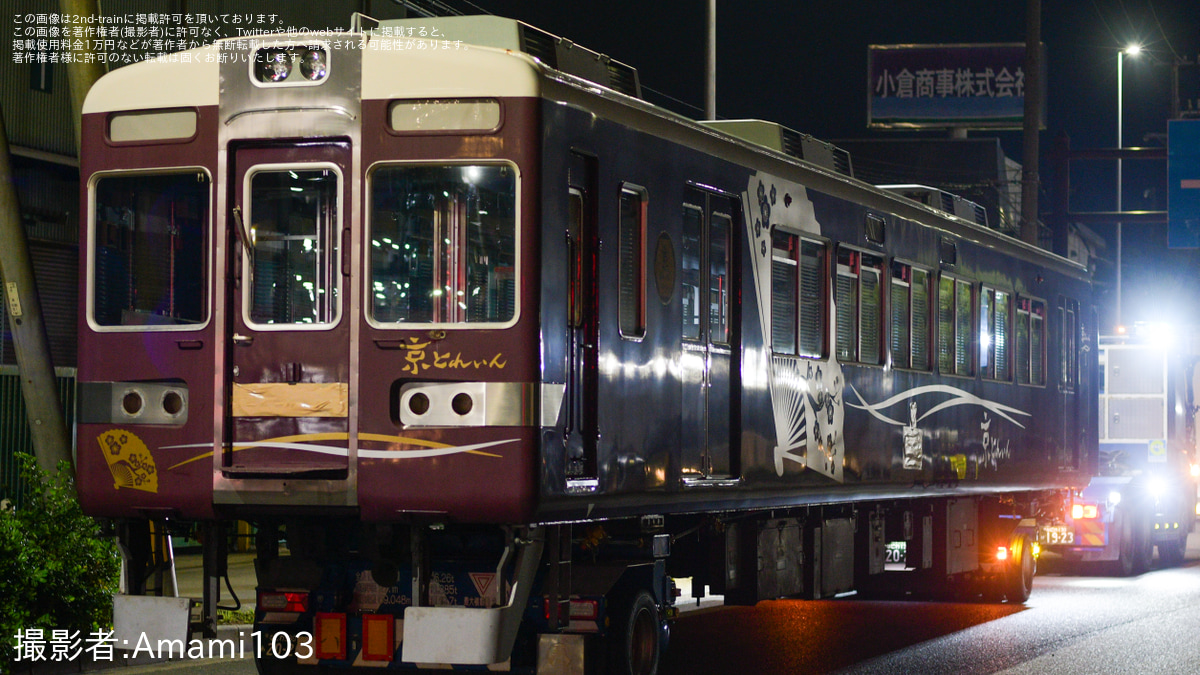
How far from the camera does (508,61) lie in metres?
8.77

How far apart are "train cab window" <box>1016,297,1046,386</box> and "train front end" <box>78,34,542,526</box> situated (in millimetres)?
9560

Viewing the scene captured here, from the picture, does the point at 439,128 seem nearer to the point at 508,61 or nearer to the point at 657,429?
the point at 508,61

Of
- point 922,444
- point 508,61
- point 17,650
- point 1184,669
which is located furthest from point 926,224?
point 17,650

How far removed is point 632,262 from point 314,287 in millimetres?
1826

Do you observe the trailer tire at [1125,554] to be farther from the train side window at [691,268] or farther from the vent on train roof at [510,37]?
the vent on train roof at [510,37]

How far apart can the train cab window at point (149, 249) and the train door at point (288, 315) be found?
0.25 meters

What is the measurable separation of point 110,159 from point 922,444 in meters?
7.46

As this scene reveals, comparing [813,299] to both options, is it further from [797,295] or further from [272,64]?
[272,64]

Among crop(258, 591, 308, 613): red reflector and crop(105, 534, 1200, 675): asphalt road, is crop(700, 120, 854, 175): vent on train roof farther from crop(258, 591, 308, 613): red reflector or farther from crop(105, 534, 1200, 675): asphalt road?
crop(258, 591, 308, 613): red reflector

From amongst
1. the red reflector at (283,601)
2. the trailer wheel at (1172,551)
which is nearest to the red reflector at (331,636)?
the red reflector at (283,601)

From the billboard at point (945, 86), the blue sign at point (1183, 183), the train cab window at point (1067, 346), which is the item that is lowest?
the train cab window at point (1067, 346)

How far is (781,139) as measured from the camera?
12.5 meters

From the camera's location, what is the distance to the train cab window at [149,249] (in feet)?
30.0

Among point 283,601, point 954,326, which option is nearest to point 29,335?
point 283,601
